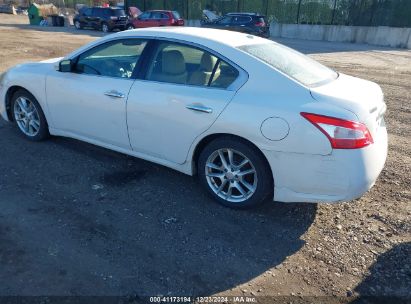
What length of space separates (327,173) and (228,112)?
3.29ft

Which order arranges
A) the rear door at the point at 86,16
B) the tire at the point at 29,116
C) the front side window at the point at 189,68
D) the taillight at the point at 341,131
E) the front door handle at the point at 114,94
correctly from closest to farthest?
1. the taillight at the point at 341,131
2. the front side window at the point at 189,68
3. the front door handle at the point at 114,94
4. the tire at the point at 29,116
5. the rear door at the point at 86,16

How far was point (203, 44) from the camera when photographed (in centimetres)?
372

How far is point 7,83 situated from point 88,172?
1954mm

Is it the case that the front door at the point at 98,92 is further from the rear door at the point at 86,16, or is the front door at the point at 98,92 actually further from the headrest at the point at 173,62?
the rear door at the point at 86,16

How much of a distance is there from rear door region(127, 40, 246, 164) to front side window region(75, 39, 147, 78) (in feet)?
0.94

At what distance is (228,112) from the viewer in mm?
3396

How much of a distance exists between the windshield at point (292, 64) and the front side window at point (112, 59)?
1261 millimetres

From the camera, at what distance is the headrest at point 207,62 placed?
363cm

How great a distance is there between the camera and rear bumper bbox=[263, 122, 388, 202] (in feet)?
10.1

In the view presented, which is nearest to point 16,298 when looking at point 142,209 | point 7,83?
point 142,209

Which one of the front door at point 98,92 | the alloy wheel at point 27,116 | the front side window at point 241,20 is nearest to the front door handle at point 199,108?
the front door at point 98,92

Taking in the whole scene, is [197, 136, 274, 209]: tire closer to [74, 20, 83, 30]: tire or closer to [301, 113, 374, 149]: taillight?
[301, 113, 374, 149]: taillight

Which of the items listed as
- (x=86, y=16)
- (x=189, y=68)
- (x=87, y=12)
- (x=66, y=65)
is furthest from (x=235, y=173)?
(x=87, y=12)

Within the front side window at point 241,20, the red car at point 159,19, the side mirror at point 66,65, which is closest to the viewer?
the side mirror at point 66,65
